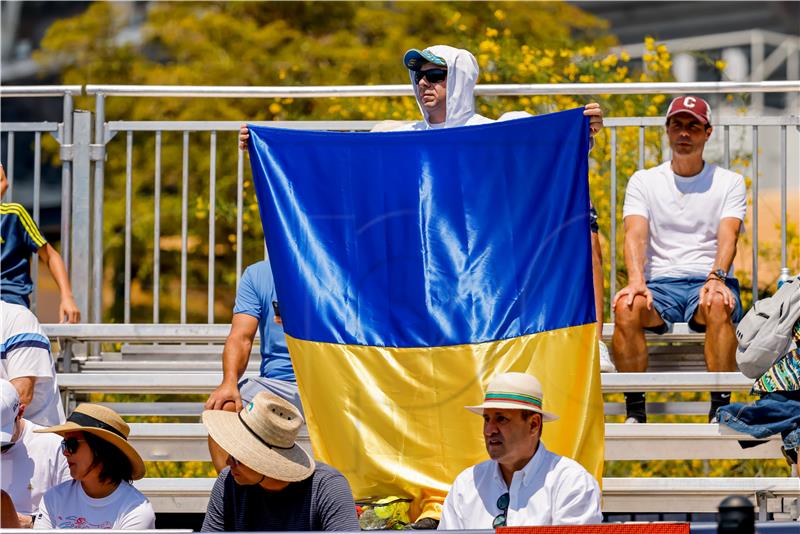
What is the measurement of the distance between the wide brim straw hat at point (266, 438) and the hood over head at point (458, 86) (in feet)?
6.70

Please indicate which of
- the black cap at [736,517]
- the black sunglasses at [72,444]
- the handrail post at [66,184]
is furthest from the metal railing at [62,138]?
the black cap at [736,517]

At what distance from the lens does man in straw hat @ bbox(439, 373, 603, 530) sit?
5277 mm

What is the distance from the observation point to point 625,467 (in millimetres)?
11180

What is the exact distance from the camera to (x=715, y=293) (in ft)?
24.1

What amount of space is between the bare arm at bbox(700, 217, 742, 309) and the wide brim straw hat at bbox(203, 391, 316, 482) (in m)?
2.52

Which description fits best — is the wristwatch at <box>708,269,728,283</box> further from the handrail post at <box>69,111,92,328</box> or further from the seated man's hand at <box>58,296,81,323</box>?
the handrail post at <box>69,111,92,328</box>

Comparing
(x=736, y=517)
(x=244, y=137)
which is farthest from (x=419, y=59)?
(x=736, y=517)

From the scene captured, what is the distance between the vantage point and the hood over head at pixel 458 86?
719 centimetres

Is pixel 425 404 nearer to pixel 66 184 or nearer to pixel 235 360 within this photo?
pixel 235 360

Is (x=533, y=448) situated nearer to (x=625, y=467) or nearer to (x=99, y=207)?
(x=99, y=207)

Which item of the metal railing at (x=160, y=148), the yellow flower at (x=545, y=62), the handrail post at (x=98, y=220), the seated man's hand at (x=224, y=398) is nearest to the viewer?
the seated man's hand at (x=224, y=398)

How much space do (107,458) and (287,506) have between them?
75cm

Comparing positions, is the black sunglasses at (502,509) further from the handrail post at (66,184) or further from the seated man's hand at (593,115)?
the handrail post at (66,184)

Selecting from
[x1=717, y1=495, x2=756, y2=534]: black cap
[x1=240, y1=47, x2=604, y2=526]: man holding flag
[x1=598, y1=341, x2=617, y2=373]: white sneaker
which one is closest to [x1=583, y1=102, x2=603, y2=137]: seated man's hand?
[x1=240, y1=47, x2=604, y2=526]: man holding flag
